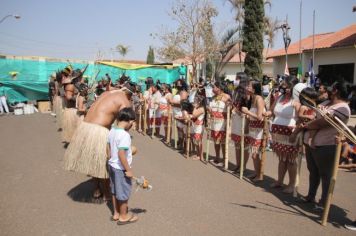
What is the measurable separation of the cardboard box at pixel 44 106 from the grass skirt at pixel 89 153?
15.4 m

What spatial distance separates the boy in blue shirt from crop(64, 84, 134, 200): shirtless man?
0.45m

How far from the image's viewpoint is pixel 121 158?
4.01 m

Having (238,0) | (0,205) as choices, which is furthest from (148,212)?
(238,0)

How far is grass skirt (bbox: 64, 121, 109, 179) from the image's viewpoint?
4637 millimetres

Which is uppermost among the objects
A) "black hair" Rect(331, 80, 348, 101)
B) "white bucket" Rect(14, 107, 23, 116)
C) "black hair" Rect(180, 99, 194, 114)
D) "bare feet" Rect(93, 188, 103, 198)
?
"black hair" Rect(331, 80, 348, 101)

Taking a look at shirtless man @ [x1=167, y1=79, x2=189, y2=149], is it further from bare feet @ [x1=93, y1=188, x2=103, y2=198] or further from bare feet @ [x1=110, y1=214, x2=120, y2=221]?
bare feet @ [x1=110, y1=214, x2=120, y2=221]

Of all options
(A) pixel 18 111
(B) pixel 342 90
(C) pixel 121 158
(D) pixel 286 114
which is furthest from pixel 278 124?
(A) pixel 18 111

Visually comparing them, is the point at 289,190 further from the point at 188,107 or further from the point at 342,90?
the point at 188,107

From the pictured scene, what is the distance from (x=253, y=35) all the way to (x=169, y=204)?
729 inches

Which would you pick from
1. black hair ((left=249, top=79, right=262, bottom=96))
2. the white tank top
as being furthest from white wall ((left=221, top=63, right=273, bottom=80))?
the white tank top

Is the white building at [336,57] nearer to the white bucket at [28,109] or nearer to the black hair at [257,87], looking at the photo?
the black hair at [257,87]

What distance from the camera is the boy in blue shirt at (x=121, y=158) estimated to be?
4031 millimetres

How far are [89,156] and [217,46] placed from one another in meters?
22.9

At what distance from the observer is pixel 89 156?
183 inches
